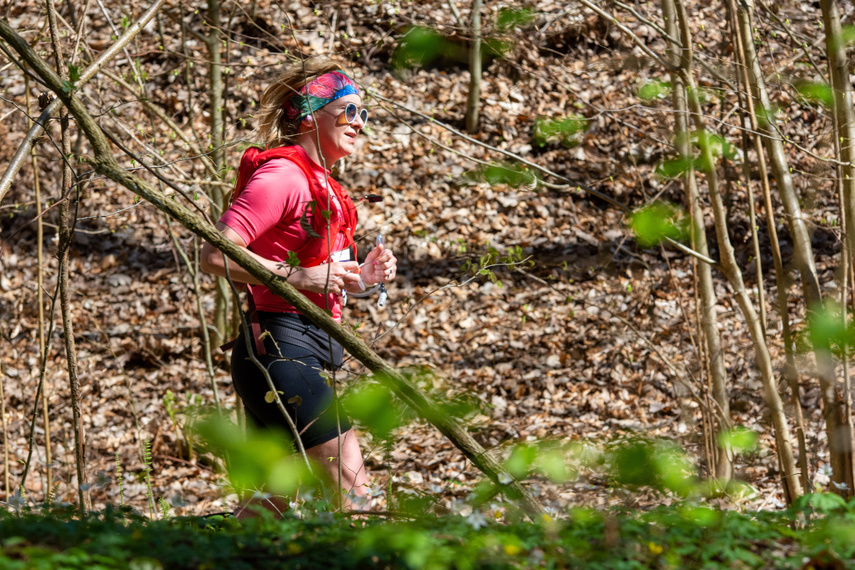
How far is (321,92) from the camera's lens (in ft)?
8.15

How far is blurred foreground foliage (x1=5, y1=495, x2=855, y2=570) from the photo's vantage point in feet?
4.60

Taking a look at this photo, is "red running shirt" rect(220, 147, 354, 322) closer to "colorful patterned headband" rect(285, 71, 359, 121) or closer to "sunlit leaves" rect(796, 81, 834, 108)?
"colorful patterned headband" rect(285, 71, 359, 121)

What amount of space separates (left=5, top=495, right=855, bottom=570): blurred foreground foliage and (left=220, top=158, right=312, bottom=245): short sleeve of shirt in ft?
2.84

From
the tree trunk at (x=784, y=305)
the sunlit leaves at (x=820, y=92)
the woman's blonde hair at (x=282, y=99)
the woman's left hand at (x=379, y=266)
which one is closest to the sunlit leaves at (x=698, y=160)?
the tree trunk at (x=784, y=305)

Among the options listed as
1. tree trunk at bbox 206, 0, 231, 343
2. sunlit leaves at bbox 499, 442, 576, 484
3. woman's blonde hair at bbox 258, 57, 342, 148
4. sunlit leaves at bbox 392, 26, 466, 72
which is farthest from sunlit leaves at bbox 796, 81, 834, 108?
tree trunk at bbox 206, 0, 231, 343

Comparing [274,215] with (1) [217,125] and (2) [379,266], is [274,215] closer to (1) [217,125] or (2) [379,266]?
(2) [379,266]

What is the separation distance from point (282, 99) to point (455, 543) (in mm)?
1676

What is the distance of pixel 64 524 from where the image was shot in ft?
5.22

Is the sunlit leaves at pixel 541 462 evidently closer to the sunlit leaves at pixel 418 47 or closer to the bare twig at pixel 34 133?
the sunlit leaves at pixel 418 47

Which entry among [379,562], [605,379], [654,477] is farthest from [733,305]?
[379,562]

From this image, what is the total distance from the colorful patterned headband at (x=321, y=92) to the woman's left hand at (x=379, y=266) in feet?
1.71

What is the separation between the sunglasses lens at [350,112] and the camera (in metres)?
2.49

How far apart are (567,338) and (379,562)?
180 inches

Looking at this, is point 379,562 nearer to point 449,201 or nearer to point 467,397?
point 467,397
